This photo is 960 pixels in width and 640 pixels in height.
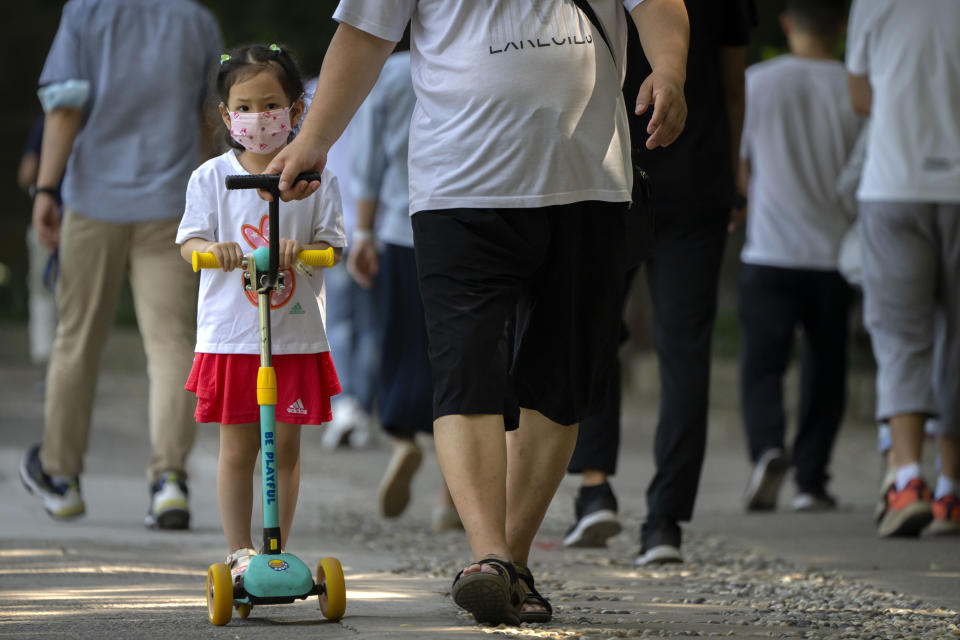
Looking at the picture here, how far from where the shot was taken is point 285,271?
12.4 feet

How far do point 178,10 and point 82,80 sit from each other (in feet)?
1.48

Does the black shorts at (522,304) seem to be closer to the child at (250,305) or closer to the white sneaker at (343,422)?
the child at (250,305)

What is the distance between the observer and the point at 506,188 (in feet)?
11.5

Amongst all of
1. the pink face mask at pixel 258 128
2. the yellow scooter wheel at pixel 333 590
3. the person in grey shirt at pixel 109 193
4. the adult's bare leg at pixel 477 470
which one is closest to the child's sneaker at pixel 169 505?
the person in grey shirt at pixel 109 193

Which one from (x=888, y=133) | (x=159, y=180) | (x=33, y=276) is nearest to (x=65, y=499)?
(x=159, y=180)

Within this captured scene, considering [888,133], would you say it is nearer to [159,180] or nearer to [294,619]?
[159,180]

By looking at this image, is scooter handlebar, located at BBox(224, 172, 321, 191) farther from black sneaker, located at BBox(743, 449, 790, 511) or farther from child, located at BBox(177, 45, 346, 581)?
black sneaker, located at BBox(743, 449, 790, 511)

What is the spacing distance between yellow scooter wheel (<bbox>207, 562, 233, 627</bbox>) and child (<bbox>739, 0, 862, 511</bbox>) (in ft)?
12.6

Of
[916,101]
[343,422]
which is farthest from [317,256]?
[343,422]

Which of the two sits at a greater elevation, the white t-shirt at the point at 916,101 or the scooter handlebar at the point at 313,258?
the white t-shirt at the point at 916,101

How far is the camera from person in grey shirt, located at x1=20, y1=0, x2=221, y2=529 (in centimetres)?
569

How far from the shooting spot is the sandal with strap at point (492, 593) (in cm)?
324

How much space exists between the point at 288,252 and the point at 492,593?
928 millimetres

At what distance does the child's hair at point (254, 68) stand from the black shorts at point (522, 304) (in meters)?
0.54
